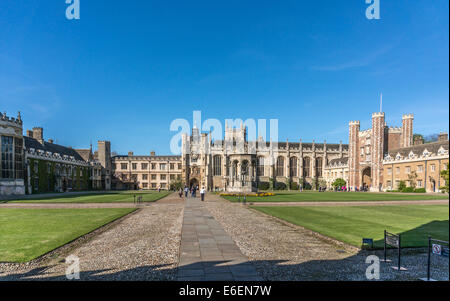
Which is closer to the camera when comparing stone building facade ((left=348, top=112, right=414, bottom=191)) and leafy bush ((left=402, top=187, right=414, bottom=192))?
leafy bush ((left=402, top=187, right=414, bottom=192))

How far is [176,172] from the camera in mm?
68625

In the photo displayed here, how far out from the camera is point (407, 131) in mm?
54875

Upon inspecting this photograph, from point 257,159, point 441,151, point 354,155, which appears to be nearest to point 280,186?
point 257,159

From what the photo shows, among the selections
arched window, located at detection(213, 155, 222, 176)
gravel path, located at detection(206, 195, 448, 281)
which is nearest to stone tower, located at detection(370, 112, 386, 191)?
arched window, located at detection(213, 155, 222, 176)

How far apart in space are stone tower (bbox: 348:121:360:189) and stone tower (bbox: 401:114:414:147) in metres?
8.71

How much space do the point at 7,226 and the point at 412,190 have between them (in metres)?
51.8

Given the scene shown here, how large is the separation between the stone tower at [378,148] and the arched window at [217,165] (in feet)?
105

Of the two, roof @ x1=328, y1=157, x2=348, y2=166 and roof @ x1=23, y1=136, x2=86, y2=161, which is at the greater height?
roof @ x1=23, y1=136, x2=86, y2=161

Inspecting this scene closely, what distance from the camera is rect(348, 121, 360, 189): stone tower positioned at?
5659 centimetres

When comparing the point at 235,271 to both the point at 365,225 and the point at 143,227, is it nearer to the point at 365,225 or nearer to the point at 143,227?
the point at 143,227

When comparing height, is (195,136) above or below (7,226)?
above

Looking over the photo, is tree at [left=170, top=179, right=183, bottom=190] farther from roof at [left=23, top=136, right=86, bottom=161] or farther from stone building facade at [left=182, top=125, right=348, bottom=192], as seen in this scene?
roof at [left=23, top=136, right=86, bottom=161]

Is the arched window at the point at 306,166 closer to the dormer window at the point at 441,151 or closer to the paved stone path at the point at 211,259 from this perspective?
the dormer window at the point at 441,151
